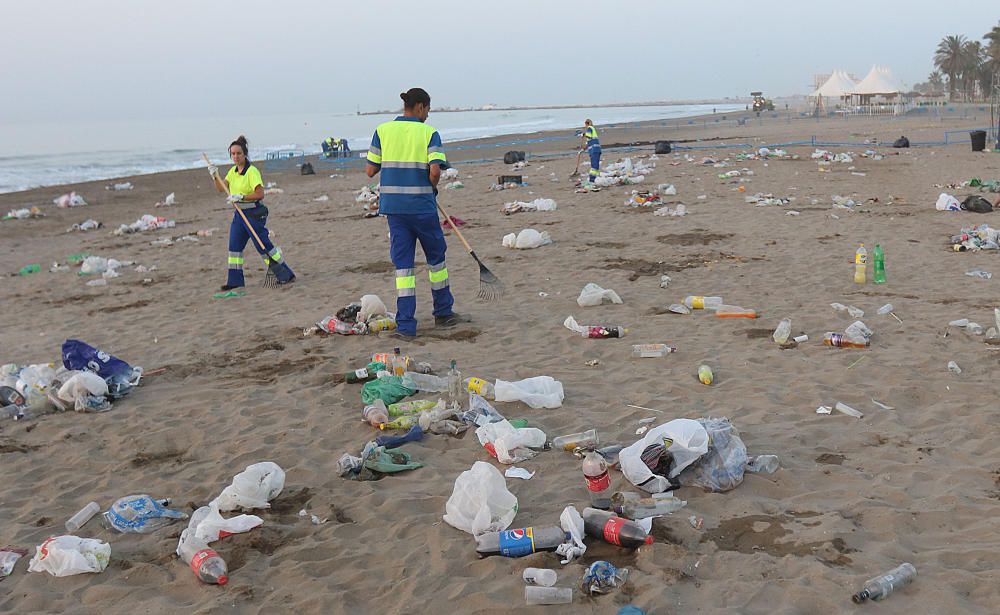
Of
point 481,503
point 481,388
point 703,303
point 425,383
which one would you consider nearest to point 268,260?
point 425,383

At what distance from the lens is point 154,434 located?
434 centimetres

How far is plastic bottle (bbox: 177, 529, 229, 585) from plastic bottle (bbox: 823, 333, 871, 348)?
13.6 feet

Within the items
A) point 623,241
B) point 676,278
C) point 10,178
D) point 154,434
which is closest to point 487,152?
point 10,178

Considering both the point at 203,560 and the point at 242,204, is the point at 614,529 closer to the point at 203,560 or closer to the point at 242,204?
the point at 203,560

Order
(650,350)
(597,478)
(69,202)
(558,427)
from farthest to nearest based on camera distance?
(69,202) → (650,350) → (558,427) → (597,478)

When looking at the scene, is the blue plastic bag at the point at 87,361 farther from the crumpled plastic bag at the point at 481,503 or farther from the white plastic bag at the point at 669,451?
the white plastic bag at the point at 669,451

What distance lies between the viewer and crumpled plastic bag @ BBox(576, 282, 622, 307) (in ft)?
21.9

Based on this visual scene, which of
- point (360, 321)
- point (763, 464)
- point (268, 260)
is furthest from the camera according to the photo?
point (268, 260)

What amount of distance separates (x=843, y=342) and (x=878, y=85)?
5014 centimetres

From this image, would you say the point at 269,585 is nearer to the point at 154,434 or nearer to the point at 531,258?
the point at 154,434

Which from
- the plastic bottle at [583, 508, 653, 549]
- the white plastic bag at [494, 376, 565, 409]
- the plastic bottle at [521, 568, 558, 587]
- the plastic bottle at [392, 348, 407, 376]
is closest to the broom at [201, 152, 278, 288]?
the plastic bottle at [392, 348, 407, 376]

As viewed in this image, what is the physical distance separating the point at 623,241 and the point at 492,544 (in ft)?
23.5

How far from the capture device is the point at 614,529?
9.64ft

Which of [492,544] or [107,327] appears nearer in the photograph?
[492,544]
